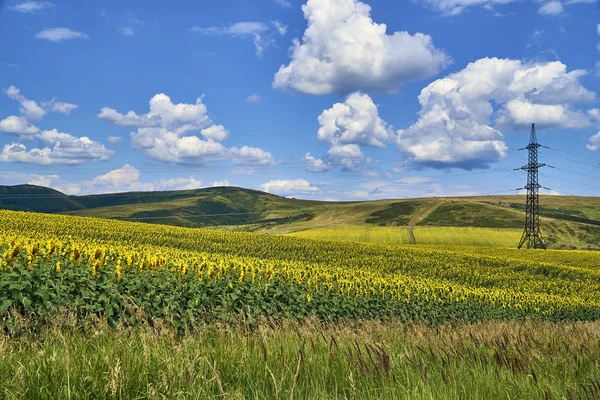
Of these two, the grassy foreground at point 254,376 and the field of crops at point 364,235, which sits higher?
the grassy foreground at point 254,376

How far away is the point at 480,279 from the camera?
115ft

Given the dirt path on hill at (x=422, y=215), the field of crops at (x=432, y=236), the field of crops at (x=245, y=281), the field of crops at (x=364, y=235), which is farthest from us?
the dirt path on hill at (x=422, y=215)

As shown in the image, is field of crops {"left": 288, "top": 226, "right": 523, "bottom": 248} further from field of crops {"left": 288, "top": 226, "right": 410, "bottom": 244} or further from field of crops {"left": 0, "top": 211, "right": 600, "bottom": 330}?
field of crops {"left": 0, "top": 211, "right": 600, "bottom": 330}

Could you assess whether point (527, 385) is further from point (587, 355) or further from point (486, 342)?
point (486, 342)

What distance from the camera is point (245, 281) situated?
12023 mm

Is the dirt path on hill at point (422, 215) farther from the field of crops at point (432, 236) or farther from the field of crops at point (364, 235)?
the field of crops at point (364, 235)

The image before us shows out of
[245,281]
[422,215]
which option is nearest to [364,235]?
[422,215]

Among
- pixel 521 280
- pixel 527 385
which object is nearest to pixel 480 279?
pixel 521 280

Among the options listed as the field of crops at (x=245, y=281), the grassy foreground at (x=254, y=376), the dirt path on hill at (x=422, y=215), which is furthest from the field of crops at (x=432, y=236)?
the grassy foreground at (x=254, y=376)

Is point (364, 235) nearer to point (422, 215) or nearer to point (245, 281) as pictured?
point (422, 215)

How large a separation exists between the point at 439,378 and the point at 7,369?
3.18 m

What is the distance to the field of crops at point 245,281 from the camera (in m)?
7.46

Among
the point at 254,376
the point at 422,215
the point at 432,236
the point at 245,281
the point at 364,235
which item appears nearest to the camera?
the point at 254,376

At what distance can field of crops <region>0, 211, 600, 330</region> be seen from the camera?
7.46m
